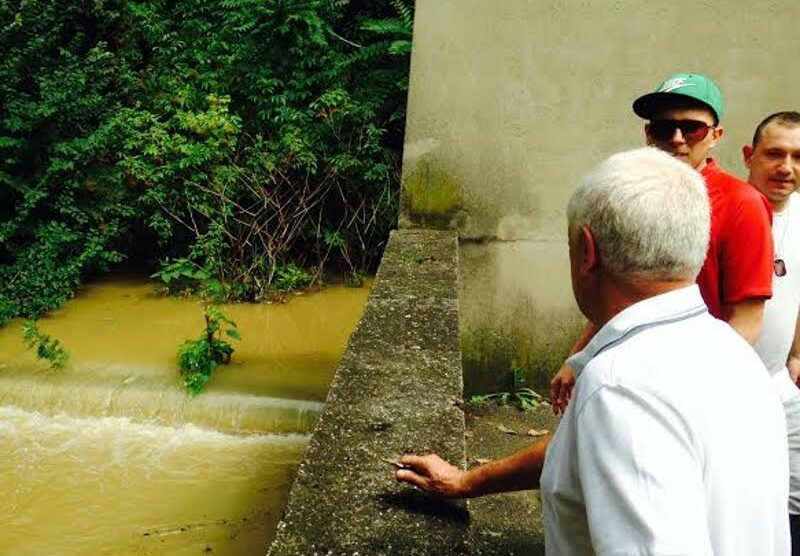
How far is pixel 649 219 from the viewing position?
44.1 inches

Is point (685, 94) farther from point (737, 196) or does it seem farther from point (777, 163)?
point (777, 163)

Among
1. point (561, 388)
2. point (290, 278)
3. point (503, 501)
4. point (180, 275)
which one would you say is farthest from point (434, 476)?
point (180, 275)

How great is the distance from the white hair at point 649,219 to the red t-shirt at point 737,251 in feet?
3.19

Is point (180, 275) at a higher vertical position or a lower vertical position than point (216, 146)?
lower

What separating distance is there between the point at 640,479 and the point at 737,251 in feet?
4.43

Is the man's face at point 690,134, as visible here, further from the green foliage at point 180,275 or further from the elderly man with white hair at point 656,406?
the green foliage at point 180,275

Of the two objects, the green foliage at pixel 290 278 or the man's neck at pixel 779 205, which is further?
the green foliage at pixel 290 278

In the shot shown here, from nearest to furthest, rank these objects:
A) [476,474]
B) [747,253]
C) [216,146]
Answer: [476,474]
[747,253]
[216,146]

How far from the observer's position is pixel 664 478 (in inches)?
37.2

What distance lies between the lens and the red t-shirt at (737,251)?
6.75 feet

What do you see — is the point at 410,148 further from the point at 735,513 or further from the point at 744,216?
the point at 735,513

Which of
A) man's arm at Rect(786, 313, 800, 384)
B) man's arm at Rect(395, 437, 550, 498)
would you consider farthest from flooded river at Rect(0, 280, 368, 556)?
man's arm at Rect(786, 313, 800, 384)

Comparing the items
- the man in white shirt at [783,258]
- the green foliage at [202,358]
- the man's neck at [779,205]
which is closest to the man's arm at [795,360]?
the man in white shirt at [783,258]

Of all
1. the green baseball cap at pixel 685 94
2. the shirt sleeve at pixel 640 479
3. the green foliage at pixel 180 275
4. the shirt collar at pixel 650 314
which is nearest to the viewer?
the shirt sleeve at pixel 640 479
